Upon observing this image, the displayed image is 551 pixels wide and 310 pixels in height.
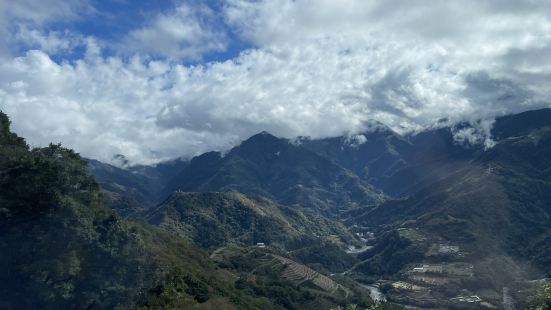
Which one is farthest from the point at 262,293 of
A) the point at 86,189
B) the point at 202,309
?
the point at 86,189

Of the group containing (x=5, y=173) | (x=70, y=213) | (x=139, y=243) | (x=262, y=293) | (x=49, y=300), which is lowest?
(x=262, y=293)

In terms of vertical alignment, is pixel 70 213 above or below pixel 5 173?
below

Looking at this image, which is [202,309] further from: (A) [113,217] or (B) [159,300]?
(A) [113,217]

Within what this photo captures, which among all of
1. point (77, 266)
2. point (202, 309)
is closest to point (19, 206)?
point (77, 266)

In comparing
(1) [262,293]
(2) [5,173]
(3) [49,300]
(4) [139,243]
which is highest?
(2) [5,173]

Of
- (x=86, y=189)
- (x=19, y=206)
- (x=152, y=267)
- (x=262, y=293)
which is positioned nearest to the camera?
(x=19, y=206)

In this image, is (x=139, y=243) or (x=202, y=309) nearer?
(x=202, y=309)

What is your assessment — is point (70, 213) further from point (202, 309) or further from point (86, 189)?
point (202, 309)

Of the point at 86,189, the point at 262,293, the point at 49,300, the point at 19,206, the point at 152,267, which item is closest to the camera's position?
the point at 49,300

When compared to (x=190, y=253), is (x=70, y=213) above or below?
above

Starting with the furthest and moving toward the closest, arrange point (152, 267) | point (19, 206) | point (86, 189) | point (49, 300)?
point (86, 189), point (152, 267), point (19, 206), point (49, 300)
